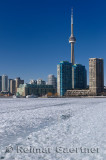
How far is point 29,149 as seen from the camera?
10.6 metres

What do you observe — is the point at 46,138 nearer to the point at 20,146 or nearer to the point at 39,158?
the point at 20,146

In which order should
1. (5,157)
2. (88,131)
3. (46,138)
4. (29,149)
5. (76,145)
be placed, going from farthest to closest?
(88,131)
(46,138)
(76,145)
(29,149)
(5,157)

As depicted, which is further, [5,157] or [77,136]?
[77,136]

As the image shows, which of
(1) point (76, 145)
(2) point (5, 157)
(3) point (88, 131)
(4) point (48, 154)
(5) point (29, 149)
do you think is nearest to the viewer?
(2) point (5, 157)

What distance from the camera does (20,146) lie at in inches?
435

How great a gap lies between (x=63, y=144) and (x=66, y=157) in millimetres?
2118

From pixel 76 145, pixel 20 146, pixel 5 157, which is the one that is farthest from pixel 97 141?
pixel 5 157

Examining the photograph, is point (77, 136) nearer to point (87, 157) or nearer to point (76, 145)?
point (76, 145)

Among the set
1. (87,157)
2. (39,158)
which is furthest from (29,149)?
(87,157)

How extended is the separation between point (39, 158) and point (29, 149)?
1.41 metres

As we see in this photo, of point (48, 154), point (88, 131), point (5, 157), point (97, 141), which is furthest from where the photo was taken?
point (88, 131)

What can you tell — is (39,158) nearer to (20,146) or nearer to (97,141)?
(20,146)

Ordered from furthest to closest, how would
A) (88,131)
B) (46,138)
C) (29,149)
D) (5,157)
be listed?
(88,131) → (46,138) → (29,149) → (5,157)

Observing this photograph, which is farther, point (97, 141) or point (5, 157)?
point (97, 141)
